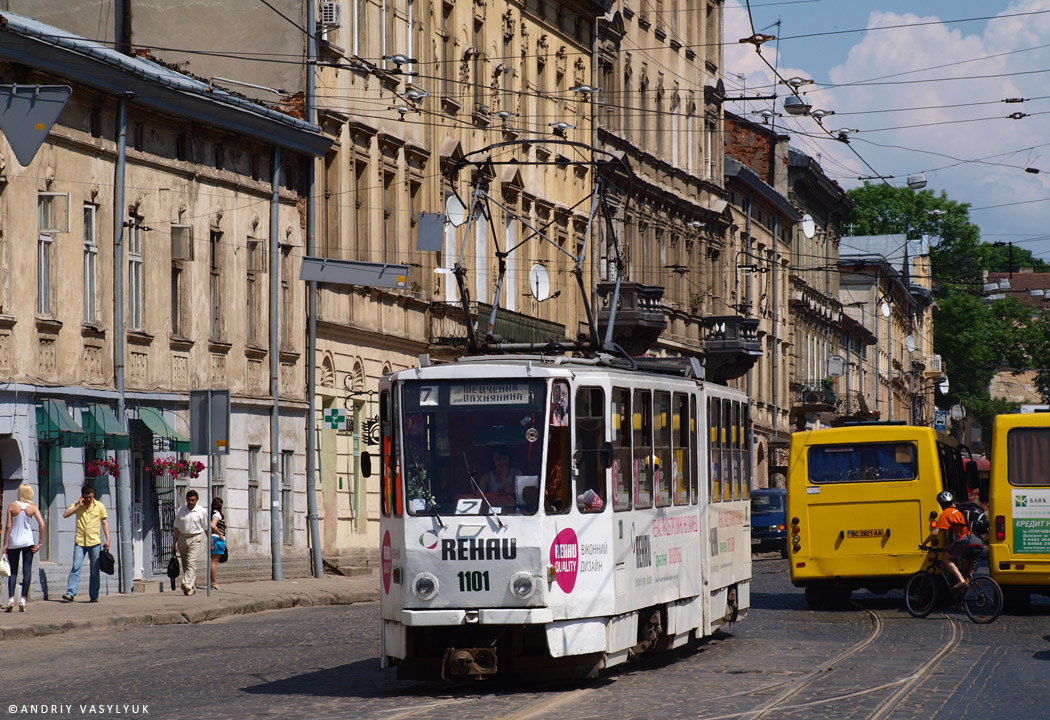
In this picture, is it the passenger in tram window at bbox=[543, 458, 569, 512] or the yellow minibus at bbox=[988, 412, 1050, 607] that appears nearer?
the passenger in tram window at bbox=[543, 458, 569, 512]

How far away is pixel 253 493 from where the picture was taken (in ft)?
120

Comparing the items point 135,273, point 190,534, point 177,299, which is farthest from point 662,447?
point 177,299

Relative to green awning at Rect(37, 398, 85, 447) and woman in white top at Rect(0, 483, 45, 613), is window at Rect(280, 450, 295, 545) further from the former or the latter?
woman in white top at Rect(0, 483, 45, 613)

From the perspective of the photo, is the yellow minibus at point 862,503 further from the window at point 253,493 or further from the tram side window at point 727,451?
the window at point 253,493

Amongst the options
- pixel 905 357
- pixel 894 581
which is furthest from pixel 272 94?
pixel 905 357

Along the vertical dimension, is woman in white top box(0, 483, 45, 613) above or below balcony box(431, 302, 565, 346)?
below

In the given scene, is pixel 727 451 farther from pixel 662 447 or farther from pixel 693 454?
pixel 662 447

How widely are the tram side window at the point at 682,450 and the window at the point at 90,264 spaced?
1439cm

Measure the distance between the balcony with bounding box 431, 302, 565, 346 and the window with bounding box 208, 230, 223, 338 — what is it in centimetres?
879

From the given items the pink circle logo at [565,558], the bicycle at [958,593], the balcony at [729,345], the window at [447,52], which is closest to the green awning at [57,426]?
the bicycle at [958,593]

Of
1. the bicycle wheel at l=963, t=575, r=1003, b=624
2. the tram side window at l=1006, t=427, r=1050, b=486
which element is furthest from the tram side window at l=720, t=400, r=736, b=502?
the tram side window at l=1006, t=427, r=1050, b=486

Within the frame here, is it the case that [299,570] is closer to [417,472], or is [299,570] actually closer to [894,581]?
[894,581]

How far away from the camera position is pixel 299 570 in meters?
37.8

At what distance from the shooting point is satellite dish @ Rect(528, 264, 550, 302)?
46031 mm
